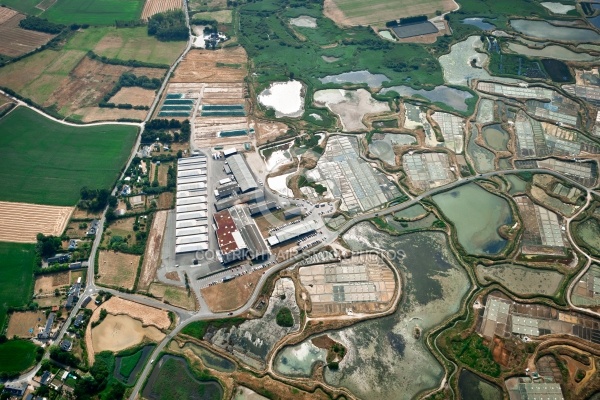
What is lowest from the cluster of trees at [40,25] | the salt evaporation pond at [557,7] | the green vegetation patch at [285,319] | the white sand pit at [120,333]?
the white sand pit at [120,333]

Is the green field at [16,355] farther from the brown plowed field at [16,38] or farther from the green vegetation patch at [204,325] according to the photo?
the brown plowed field at [16,38]

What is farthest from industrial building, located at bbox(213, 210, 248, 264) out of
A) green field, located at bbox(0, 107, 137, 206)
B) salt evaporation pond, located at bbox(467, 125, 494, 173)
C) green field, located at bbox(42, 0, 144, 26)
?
green field, located at bbox(42, 0, 144, 26)

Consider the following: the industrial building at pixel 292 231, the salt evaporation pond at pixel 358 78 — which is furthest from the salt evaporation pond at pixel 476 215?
the salt evaporation pond at pixel 358 78

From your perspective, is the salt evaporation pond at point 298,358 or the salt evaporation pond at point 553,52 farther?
the salt evaporation pond at point 553,52

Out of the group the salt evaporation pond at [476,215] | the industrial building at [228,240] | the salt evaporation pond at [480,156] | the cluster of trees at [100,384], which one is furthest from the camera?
the salt evaporation pond at [480,156]

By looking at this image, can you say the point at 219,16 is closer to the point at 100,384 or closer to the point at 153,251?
→ the point at 153,251

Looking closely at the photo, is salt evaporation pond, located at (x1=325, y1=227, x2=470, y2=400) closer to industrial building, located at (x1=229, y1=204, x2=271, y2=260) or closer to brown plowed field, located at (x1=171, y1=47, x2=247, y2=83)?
industrial building, located at (x1=229, y1=204, x2=271, y2=260)

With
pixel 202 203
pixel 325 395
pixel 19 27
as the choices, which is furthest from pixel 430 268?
pixel 19 27
